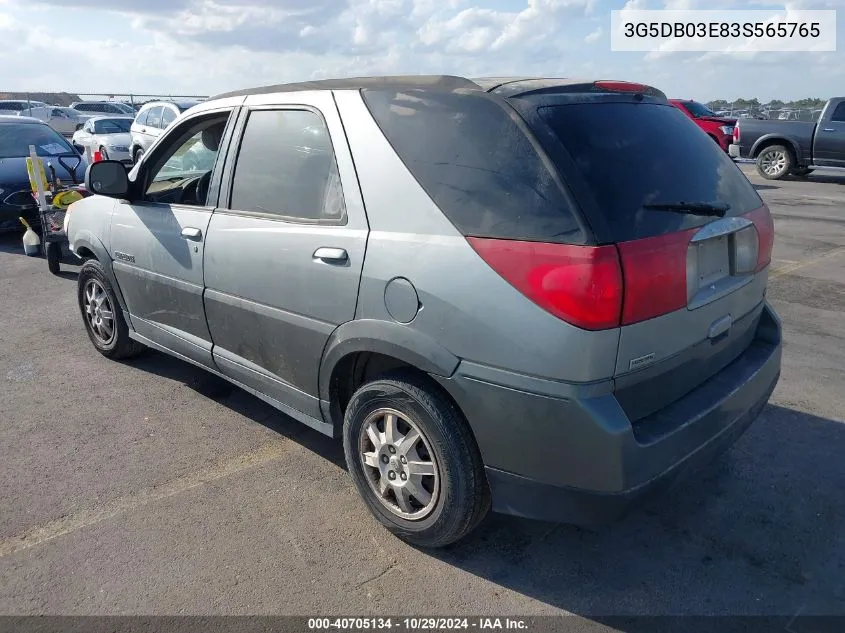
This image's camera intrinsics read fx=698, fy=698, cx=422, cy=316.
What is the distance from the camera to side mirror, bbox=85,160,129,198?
4.32 m

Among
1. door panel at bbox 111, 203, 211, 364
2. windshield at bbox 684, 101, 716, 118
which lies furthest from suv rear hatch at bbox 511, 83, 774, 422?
windshield at bbox 684, 101, 716, 118

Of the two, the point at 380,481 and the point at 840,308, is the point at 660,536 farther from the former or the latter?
the point at 840,308

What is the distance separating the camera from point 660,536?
308 centimetres

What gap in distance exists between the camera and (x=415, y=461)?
2.88 metres

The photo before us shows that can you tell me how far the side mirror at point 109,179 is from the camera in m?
4.32

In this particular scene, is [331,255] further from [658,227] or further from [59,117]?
[59,117]

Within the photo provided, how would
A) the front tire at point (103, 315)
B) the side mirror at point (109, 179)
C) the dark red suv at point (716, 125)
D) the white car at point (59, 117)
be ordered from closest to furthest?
the side mirror at point (109, 179) < the front tire at point (103, 315) < the dark red suv at point (716, 125) < the white car at point (59, 117)

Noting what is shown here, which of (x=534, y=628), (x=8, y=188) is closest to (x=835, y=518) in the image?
(x=534, y=628)

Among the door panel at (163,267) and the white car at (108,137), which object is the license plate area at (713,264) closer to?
the door panel at (163,267)

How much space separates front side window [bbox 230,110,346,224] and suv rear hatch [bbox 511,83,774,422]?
3.23ft

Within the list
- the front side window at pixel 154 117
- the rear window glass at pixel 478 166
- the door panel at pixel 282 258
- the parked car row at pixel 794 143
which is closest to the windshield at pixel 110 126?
the front side window at pixel 154 117

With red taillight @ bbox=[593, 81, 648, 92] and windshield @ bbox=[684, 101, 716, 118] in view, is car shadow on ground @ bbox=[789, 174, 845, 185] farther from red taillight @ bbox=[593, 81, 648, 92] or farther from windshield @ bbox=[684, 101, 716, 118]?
red taillight @ bbox=[593, 81, 648, 92]

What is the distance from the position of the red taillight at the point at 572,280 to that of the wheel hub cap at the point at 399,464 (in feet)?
2.65

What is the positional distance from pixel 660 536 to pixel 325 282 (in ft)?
6.08
